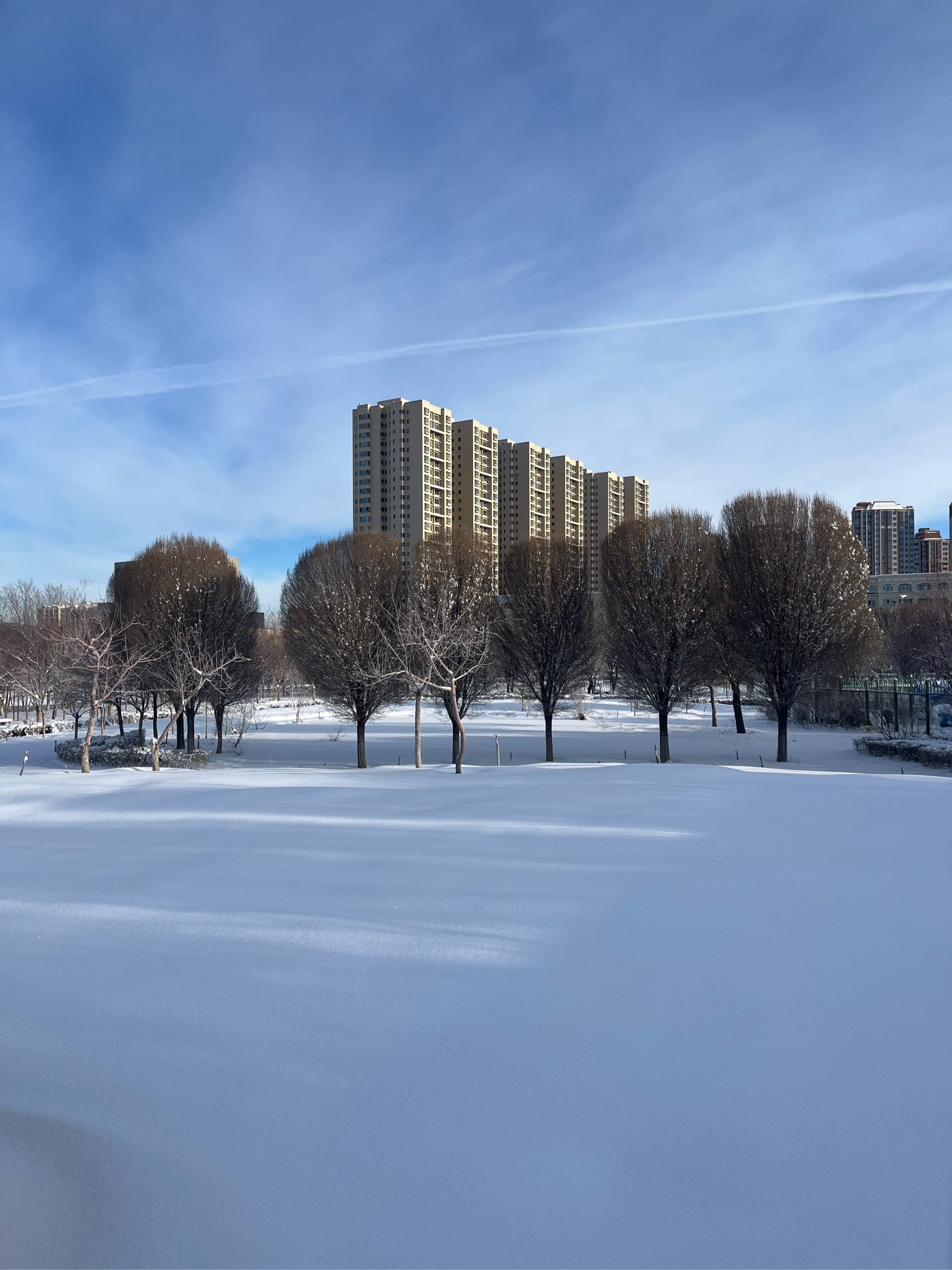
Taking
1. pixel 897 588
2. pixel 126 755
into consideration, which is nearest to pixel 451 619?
pixel 126 755

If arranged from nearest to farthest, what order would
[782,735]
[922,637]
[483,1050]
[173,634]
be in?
1. [483,1050]
2. [782,735]
3. [173,634]
4. [922,637]

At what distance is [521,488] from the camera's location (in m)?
84.8

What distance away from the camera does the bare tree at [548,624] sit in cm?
2328

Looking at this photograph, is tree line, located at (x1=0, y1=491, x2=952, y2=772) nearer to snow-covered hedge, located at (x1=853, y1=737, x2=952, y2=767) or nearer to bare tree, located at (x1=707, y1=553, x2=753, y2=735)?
bare tree, located at (x1=707, y1=553, x2=753, y2=735)

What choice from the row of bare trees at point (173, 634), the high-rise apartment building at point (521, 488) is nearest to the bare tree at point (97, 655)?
the row of bare trees at point (173, 634)

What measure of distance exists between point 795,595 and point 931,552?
366 ft

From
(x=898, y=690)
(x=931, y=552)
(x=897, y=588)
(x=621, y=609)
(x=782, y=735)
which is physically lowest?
(x=782, y=735)

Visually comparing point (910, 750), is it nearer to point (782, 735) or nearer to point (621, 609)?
point (782, 735)

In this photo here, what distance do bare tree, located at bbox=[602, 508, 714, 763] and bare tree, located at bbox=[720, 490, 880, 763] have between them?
1.33m

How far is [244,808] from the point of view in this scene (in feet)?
32.2

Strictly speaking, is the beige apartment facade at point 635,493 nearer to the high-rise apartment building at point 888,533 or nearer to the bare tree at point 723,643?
the high-rise apartment building at point 888,533

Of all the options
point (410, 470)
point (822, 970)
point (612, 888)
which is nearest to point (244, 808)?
point (612, 888)

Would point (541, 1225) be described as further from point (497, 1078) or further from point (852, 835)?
point (852, 835)

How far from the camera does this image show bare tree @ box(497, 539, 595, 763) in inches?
917
